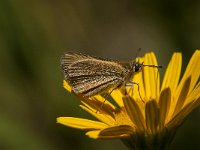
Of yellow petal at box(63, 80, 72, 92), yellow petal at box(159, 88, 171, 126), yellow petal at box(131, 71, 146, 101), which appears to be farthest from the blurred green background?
yellow petal at box(159, 88, 171, 126)

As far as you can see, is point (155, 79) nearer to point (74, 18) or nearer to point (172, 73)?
point (172, 73)

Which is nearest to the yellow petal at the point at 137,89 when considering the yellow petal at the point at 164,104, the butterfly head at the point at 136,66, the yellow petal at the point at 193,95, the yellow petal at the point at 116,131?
the butterfly head at the point at 136,66

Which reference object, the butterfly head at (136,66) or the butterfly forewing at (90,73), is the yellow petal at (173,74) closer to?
the butterfly head at (136,66)

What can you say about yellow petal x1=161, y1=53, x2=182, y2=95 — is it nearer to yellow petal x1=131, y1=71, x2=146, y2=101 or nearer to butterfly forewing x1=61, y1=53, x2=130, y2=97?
yellow petal x1=131, y1=71, x2=146, y2=101

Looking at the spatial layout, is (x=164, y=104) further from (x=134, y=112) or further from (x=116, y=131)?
(x=116, y=131)

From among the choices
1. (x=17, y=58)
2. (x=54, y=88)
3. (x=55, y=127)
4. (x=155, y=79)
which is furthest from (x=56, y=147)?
(x=155, y=79)

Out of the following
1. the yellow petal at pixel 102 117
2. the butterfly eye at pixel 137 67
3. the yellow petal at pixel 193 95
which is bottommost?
the yellow petal at pixel 102 117
